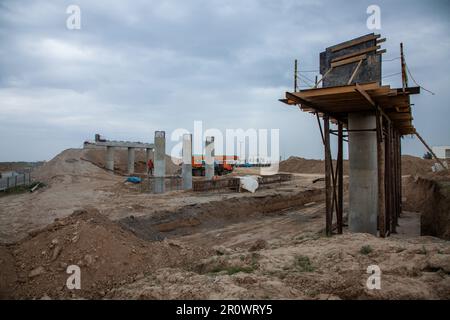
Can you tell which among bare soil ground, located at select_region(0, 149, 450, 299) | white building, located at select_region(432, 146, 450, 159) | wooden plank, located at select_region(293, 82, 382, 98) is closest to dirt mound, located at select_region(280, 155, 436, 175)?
white building, located at select_region(432, 146, 450, 159)

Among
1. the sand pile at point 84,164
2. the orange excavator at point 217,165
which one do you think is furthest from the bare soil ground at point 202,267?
the orange excavator at point 217,165

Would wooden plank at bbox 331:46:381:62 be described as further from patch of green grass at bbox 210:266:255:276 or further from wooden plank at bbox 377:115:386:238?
patch of green grass at bbox 210:266:255:276

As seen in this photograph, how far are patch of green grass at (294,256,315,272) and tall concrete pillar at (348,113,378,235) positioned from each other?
455 cm

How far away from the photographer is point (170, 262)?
A: 6.20 m

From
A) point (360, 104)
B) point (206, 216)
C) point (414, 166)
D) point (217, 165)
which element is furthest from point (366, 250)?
point (414, 166)

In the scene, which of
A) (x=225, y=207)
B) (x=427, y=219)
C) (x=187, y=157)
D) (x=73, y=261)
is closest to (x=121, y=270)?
(x=73, y=261)

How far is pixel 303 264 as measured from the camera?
548 centimetres

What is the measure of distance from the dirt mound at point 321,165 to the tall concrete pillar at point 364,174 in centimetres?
3276

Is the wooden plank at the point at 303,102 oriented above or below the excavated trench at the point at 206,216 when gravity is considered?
above

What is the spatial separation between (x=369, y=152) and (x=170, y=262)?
681 centimetres

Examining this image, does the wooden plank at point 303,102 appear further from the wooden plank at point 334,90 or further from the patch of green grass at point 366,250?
the patch of green grass at point 366,250

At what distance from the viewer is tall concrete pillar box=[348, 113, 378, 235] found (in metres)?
9.45

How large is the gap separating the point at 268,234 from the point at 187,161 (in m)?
9.89

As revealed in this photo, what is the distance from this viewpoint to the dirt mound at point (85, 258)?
4.79 meters
